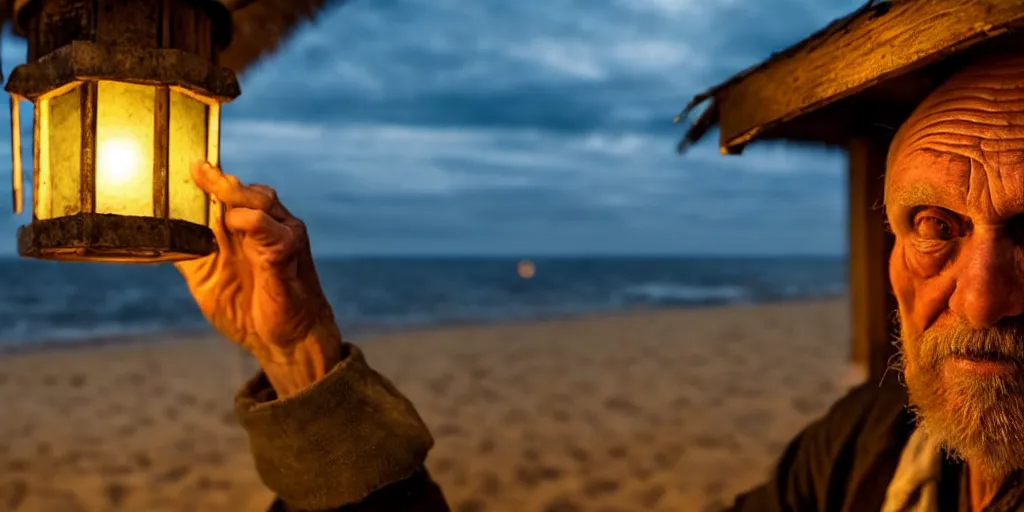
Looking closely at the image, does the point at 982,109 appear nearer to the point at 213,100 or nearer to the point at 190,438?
the point at 213,100

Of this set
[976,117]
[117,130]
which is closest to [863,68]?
[976,117]

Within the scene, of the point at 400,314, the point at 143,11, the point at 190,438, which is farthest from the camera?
the point at 400,314

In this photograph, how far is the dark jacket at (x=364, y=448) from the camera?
1505 mm

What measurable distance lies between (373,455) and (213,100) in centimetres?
69

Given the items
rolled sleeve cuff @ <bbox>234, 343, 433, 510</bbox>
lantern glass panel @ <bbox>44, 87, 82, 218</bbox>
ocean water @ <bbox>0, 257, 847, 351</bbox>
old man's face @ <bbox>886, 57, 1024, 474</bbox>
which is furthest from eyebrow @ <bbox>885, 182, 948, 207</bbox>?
ocean water @ <bbox>0, 257, 847, 351</bbox>

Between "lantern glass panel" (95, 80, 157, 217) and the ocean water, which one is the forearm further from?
the ocean water

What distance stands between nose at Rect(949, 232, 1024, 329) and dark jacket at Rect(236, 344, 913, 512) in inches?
17.4

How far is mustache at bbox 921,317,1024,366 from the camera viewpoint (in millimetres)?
1237

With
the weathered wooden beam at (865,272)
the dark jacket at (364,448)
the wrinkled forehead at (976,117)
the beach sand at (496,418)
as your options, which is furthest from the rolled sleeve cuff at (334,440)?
the beach sand at (496,418)

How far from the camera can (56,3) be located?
141 cm

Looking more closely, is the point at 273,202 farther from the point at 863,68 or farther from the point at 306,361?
the point at 863,68

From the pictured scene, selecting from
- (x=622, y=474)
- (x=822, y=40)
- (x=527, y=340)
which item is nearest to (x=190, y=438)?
(x=622, y=474)

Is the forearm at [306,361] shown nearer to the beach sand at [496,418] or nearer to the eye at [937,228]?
the eye at [937,228]

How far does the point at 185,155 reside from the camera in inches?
55.1
